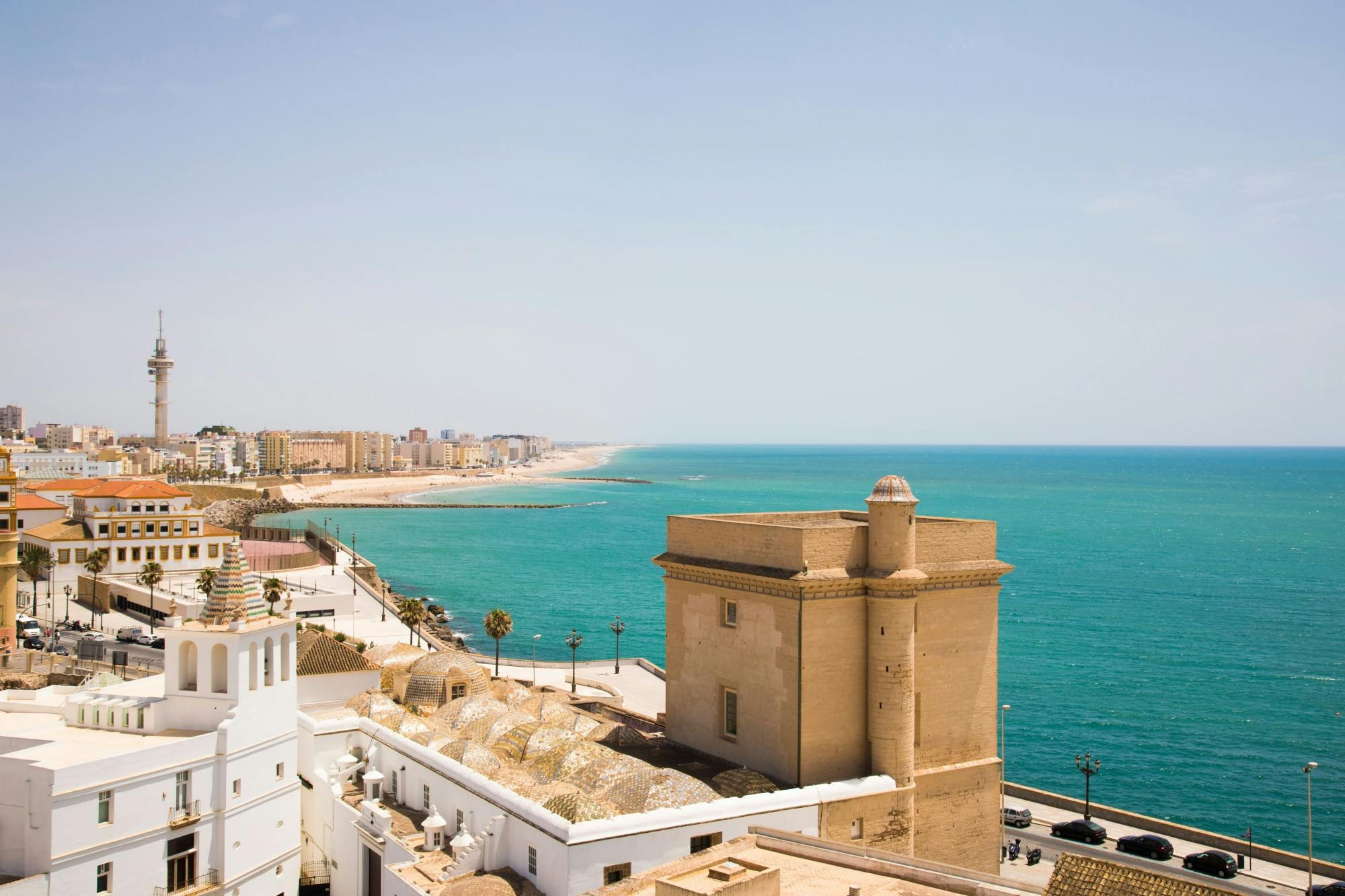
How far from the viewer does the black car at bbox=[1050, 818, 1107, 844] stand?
3102cm

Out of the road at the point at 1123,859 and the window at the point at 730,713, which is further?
the road at the point at 1123,859

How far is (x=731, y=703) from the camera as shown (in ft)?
74.6

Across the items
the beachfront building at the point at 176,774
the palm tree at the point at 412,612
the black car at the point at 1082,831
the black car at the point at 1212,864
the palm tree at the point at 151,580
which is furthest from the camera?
the palm tree at the point at 151,580

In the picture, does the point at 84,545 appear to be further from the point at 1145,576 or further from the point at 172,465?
the point at 172,465

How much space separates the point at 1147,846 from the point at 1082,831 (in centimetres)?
185

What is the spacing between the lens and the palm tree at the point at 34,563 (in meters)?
54.3

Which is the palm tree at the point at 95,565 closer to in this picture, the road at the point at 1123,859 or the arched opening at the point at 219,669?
the arched opening at the point at 219,669

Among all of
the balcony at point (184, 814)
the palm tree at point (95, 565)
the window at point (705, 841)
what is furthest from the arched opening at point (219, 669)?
the palm tree at point (95, 565)

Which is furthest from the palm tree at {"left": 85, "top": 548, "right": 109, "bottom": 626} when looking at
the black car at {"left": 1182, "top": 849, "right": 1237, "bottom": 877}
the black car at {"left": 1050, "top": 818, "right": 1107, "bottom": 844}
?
the black car at {"left": 1182, "top": 849, "right": 1237, "bottom": 877}

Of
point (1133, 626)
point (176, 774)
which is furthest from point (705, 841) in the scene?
point (1133, 626)

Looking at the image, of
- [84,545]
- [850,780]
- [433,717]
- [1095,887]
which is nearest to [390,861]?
[433,717]

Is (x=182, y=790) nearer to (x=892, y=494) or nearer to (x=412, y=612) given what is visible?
(x=892, y=494)

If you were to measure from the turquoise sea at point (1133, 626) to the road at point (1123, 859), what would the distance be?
7.46m

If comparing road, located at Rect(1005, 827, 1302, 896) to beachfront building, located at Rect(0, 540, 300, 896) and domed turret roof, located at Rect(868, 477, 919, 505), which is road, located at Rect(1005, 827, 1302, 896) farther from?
beachfront building, located at Rect(0, 540, 300, 896)
